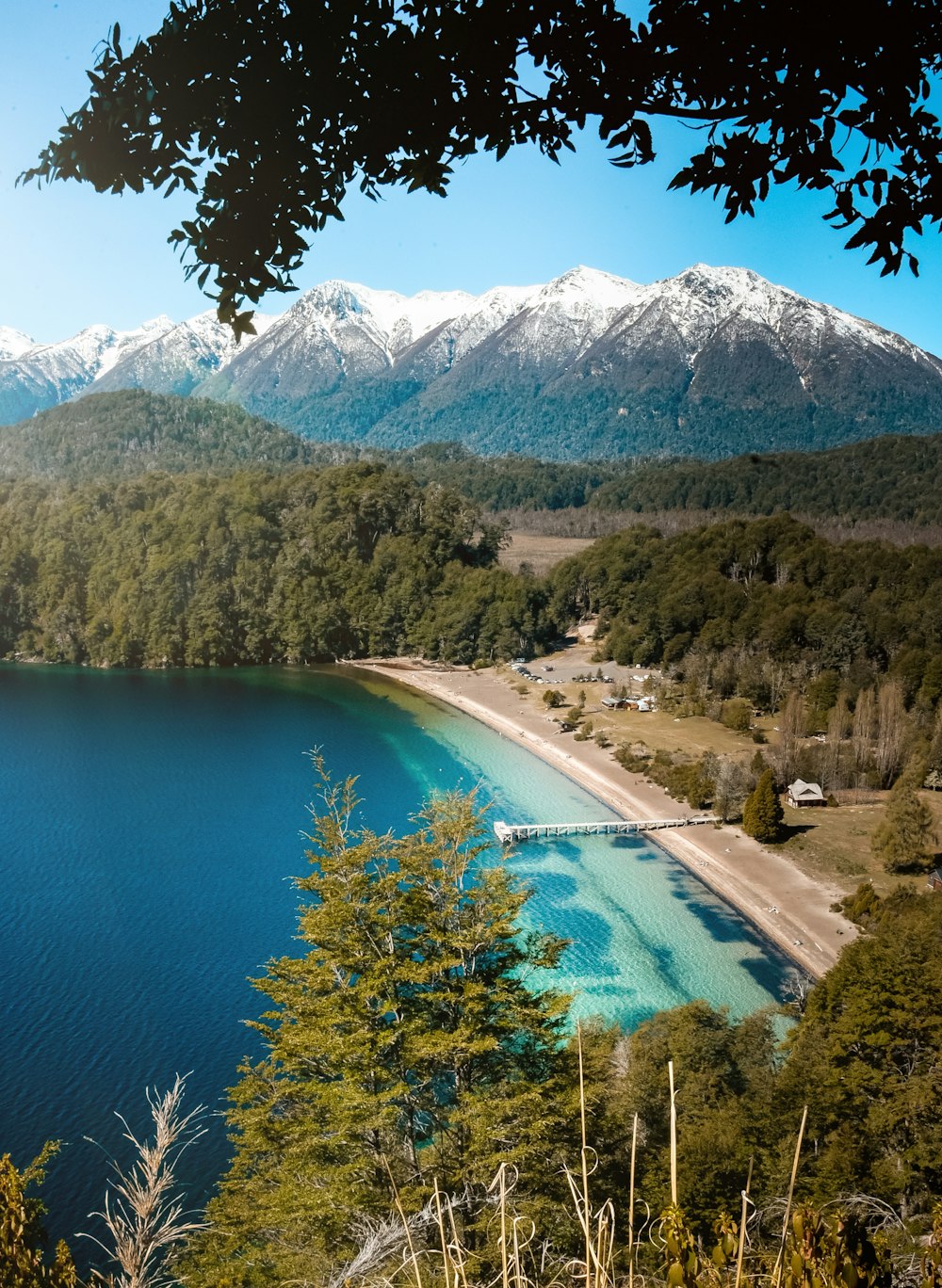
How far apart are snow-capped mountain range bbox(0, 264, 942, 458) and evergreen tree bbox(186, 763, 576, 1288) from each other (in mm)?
91255

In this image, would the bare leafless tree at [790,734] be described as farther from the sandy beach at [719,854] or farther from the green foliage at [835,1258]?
the green foliage at [835,1258]

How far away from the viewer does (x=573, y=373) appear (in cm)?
17188

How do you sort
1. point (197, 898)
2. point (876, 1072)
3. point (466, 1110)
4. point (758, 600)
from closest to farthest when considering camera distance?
1. point (466, 1110)
2. point (876, 1072)
3. point (197, 898)
4. point (758, 600)

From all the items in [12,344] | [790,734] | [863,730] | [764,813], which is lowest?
[764,813]

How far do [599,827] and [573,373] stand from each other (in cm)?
16057

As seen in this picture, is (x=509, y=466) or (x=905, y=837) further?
(x=509, y=466)

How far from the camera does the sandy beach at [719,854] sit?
711 inches

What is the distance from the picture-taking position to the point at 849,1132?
912 centimetres

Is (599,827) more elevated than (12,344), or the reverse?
(12,344)

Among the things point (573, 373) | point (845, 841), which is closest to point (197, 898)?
point (845, 841)

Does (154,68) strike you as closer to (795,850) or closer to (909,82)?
(909,82)

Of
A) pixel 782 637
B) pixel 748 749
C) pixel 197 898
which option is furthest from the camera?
pixel 782 637

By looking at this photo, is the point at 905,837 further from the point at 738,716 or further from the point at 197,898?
the point at 197,898

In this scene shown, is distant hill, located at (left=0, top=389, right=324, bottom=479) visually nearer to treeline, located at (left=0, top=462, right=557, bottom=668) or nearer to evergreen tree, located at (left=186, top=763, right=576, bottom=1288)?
treeline, located at (left=0, top=462, right=557, bottom=668)
